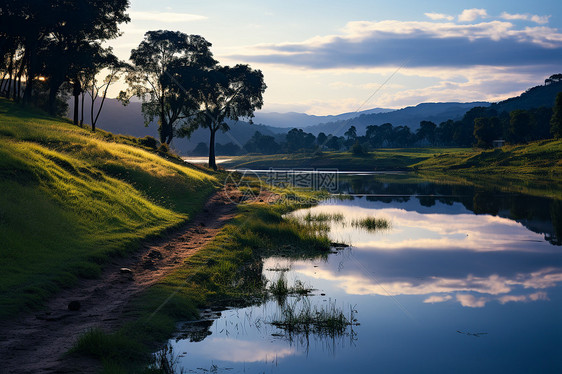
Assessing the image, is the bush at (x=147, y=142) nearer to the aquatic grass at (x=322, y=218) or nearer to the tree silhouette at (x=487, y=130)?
the aquatic grass at (x=322, y=218)

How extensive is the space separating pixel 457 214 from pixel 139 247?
35257 mm

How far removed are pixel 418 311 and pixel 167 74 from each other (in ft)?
246

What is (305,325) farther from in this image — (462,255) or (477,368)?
(462,255)

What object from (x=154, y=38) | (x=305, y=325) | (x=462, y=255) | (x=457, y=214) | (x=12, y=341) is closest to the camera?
(x=12, y=341)

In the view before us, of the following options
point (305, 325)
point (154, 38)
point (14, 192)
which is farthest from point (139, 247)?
point (154, 38)

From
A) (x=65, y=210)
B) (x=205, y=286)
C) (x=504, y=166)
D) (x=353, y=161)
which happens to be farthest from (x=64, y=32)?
(x=353, y=161)

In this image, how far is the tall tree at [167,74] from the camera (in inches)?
3201

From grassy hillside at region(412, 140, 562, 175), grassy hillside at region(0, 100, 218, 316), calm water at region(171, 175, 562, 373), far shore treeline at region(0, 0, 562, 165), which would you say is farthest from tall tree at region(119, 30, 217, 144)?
grassy hillside at region(412, 140, 562, 175)

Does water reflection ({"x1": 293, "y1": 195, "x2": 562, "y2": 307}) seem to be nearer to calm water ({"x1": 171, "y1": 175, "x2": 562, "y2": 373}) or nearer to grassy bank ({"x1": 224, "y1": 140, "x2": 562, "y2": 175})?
calm water ({"x1": 171, "y1": 175, "x2": 562, "y2": 373})

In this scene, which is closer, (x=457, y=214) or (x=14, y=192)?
(x=14, y=192)

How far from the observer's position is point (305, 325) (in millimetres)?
15055

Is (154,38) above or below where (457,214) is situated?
above

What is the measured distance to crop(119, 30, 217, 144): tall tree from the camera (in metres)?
81.3

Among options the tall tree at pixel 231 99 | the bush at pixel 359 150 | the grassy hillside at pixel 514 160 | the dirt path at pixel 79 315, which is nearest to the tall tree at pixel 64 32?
the tall tree at pixel 231 99
